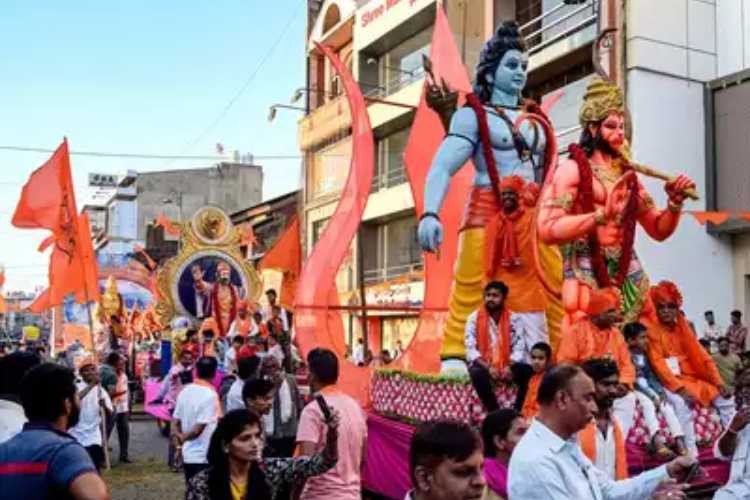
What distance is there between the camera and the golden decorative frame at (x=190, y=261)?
1878 centimetres

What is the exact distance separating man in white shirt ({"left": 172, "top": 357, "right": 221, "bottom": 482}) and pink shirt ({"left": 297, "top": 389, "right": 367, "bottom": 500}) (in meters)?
1.87

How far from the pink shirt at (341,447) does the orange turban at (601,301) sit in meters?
2.17

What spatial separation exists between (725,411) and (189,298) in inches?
533

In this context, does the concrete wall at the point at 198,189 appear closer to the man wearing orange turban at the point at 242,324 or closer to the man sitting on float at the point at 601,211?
the man wearing orange turban at the point at 242,324

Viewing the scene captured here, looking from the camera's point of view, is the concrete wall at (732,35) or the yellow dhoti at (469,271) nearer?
the yellow dhoti at (469,271)

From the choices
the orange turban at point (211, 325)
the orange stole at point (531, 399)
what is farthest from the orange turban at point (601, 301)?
the orange turban at point (211, 325)

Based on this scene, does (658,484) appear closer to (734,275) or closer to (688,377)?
(688,377)

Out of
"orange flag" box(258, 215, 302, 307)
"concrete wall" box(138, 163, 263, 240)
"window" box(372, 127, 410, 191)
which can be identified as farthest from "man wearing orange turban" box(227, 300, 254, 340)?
"concrete wall" box(138, 163, 263, 240)

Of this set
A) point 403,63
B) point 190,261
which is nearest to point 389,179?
point 403,63

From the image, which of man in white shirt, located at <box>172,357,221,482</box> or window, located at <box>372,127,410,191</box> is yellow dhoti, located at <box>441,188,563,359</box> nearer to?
man in white shirt, located at <box>172,357,221,482</box>

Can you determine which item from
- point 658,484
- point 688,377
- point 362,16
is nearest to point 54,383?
point 658,484

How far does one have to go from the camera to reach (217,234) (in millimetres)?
19359

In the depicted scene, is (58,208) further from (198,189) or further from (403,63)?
(198,189)

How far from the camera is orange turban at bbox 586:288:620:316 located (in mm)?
6273
